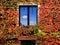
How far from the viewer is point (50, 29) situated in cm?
1916

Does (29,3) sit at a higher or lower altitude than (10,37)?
higher

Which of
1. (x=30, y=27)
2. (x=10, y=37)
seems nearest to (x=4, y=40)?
(x=10, y=37)

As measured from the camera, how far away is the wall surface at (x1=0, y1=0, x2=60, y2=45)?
752 inches

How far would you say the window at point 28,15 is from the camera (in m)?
19.4

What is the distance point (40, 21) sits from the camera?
19234mm

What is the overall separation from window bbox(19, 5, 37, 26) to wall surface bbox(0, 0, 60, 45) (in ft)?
0.89

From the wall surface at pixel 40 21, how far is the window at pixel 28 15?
0.27 meters

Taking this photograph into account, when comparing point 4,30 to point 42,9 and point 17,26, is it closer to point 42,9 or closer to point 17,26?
point 17,26

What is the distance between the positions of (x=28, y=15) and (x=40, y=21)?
791 mm

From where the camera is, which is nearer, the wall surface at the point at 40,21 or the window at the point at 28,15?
the wall surface at the point at 40,21

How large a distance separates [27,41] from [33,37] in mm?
475

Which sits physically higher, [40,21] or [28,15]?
[28,15]

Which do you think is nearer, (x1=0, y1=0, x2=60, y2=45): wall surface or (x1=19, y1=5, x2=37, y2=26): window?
(x1=0, y1=0, x2=60, y2=45): wall surface

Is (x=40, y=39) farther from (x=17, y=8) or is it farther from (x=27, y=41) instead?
(x=17, y=8)
